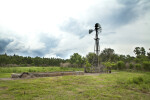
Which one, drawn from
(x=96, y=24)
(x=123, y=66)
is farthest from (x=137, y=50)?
(x=96, y=24)

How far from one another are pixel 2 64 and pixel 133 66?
49876 mm

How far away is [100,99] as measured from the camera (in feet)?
14.3

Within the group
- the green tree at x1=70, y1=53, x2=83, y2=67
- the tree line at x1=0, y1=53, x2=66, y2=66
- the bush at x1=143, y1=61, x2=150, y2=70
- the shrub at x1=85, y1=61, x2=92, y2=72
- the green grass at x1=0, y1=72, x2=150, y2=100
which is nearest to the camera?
the green grass at x1=0, y1=72, x2=150, y2=100

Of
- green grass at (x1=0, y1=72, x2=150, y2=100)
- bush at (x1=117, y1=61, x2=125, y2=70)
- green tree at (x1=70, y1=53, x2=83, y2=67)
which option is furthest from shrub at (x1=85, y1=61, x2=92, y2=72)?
green tree at (x1=70, y1=53, x2=83, y2=67)

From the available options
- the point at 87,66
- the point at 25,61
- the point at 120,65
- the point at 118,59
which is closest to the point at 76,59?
the point at 118,59

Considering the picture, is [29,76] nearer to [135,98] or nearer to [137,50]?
[135,98]

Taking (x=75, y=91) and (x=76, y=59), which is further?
(x=76, y=59)

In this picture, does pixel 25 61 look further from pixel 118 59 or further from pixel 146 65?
pixel 146 65

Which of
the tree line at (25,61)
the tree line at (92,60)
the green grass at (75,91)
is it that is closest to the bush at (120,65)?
the tree line at (92,60)

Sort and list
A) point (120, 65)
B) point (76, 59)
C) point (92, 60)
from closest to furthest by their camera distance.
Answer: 1. point (120, 65)
2. point (92, 60)
3. point (76, 59)

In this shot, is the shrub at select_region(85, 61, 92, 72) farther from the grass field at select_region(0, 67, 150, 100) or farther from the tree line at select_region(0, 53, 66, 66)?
the tree line at select_region(0, 53, 66, 66)

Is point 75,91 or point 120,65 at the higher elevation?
point 120,65

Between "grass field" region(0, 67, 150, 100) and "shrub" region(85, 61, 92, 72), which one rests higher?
"shrub" region(85, 61, 92, 72)

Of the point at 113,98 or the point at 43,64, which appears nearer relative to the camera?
the point at 113,98
